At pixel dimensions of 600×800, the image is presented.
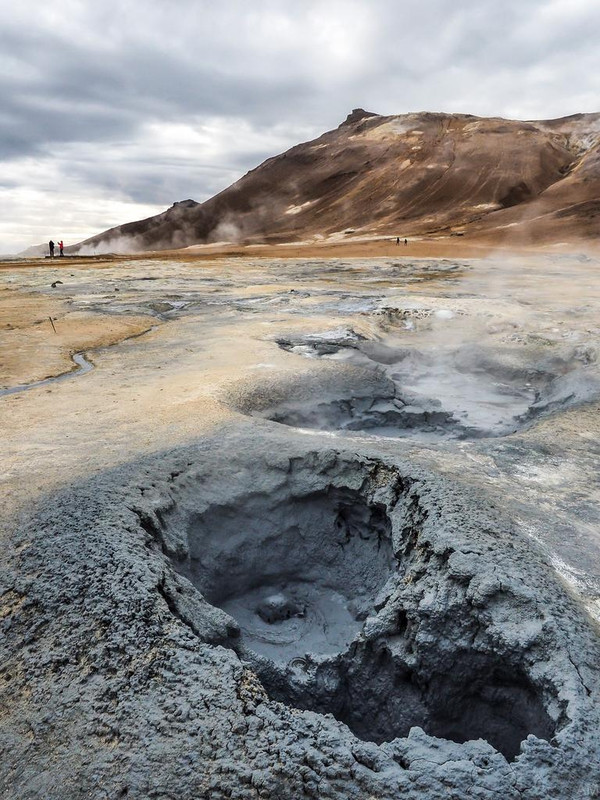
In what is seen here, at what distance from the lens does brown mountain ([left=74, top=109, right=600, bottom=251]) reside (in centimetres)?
2950

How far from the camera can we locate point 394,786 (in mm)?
1601

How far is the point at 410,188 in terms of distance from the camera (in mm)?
36750

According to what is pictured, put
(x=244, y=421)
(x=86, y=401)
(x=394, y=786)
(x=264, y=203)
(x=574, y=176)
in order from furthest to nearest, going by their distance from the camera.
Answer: (x=264, y=203), (x=574, y=176), (x=86, y=401), (x=244, y=421), (x=394, y=786)

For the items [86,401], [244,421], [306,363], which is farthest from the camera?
[306,363]

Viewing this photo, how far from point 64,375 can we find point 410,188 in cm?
3458

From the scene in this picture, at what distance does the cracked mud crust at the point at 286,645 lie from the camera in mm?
1662

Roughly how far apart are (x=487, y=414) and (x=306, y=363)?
63.3 inches

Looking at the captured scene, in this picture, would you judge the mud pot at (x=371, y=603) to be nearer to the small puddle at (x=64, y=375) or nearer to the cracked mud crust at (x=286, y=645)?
the cracked mud crust at (x=286, y=645)

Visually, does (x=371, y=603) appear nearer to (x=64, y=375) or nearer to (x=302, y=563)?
(x=302, y=563)

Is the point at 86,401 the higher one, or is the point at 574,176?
the point at 574,176

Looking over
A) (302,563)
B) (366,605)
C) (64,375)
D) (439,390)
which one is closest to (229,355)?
(64,375)

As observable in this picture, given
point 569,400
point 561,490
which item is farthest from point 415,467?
point 569,400

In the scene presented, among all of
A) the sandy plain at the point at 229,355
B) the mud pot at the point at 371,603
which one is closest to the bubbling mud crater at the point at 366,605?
the mud pot at the point at 371,603

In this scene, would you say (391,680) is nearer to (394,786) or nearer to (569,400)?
(394,786)
